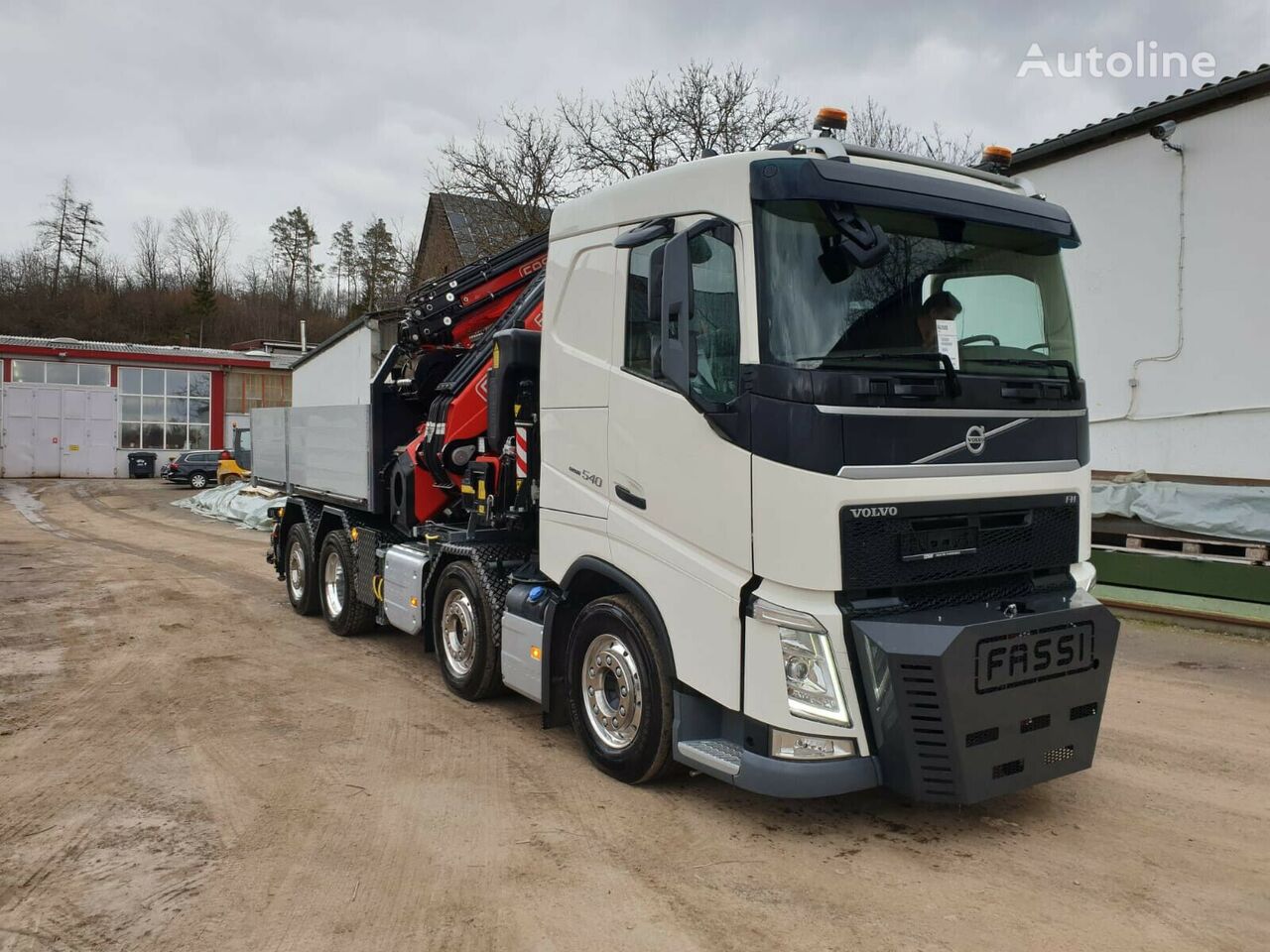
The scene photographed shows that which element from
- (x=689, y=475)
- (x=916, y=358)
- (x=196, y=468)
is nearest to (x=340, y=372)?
(x=689, y=475)

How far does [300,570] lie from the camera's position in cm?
1005

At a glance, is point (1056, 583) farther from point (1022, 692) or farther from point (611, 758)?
point (611, 758)

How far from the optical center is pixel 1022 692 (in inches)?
162

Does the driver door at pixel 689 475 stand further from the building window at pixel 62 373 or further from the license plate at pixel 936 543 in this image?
the building window at pixel 62 373

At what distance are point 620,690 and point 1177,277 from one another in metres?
9.56

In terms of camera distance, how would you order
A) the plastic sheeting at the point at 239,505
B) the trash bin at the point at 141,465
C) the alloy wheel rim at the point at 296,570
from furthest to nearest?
the trash bin at the point at 141,465 < the plastic sheeting at the point at 239,505 < the alloy wheel rim at the point at 296,570

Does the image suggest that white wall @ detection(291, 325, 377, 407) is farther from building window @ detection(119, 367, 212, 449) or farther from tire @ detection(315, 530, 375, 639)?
building window @ detection(119, 367, 212, 449)

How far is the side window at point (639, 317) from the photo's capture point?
4.73 m

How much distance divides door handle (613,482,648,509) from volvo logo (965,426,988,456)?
1526 millimetres

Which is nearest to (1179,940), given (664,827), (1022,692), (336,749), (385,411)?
(1022,692)

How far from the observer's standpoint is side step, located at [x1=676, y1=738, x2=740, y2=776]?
4264 millimetres

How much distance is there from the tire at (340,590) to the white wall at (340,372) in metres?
4.23

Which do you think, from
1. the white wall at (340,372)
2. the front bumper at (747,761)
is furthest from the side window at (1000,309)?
the white wall at (340,372)

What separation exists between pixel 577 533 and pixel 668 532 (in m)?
0.87
